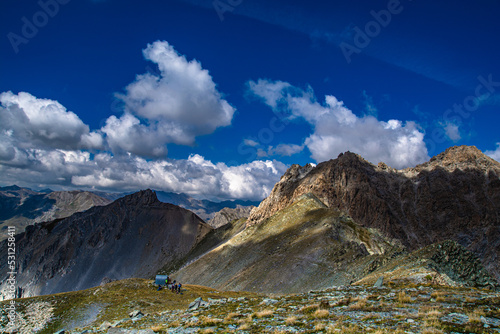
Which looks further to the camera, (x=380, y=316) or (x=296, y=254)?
(x=296, y=254)

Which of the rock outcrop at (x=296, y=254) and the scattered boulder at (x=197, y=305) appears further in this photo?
the rock outcrop at (x=296, y=254)

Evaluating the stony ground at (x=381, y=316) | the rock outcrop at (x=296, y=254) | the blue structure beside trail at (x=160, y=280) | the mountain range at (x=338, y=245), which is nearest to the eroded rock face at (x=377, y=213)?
the mountain range at (x=338, y=245)

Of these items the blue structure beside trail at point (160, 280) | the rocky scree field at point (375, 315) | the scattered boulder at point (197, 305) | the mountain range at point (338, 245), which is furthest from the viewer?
the blue structure beside trail at point (160, 280)

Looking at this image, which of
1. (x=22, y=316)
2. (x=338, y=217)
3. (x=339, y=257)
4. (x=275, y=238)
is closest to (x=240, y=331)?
(x=22, y=316)

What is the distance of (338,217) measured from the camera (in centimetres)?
8700

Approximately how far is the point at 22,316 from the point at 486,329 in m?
52.8

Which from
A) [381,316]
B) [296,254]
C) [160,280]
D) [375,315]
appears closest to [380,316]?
[381,316]

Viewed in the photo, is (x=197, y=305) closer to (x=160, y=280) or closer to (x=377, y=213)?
(x=160, y=280)

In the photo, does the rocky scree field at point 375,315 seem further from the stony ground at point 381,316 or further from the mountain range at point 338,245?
the mountain range at point 338,245

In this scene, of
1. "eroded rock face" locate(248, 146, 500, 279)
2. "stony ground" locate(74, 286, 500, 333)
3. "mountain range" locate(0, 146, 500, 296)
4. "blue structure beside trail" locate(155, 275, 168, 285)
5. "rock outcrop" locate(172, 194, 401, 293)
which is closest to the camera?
"stony ground" locate(74, 286, 500, 333)

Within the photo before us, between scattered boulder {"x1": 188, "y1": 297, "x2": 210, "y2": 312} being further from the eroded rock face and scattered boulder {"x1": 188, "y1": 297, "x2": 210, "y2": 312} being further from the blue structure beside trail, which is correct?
the eroded rock face

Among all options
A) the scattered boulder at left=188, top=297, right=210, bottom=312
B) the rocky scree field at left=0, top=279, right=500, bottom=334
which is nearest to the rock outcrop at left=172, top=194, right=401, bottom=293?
the scattered boulder at left=188, top=297, right=210, bottom=312

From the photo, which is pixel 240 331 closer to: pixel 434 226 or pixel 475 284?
pixel 475 284

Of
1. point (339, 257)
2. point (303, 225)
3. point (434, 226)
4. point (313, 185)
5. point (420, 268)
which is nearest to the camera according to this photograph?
point (420, 268)
